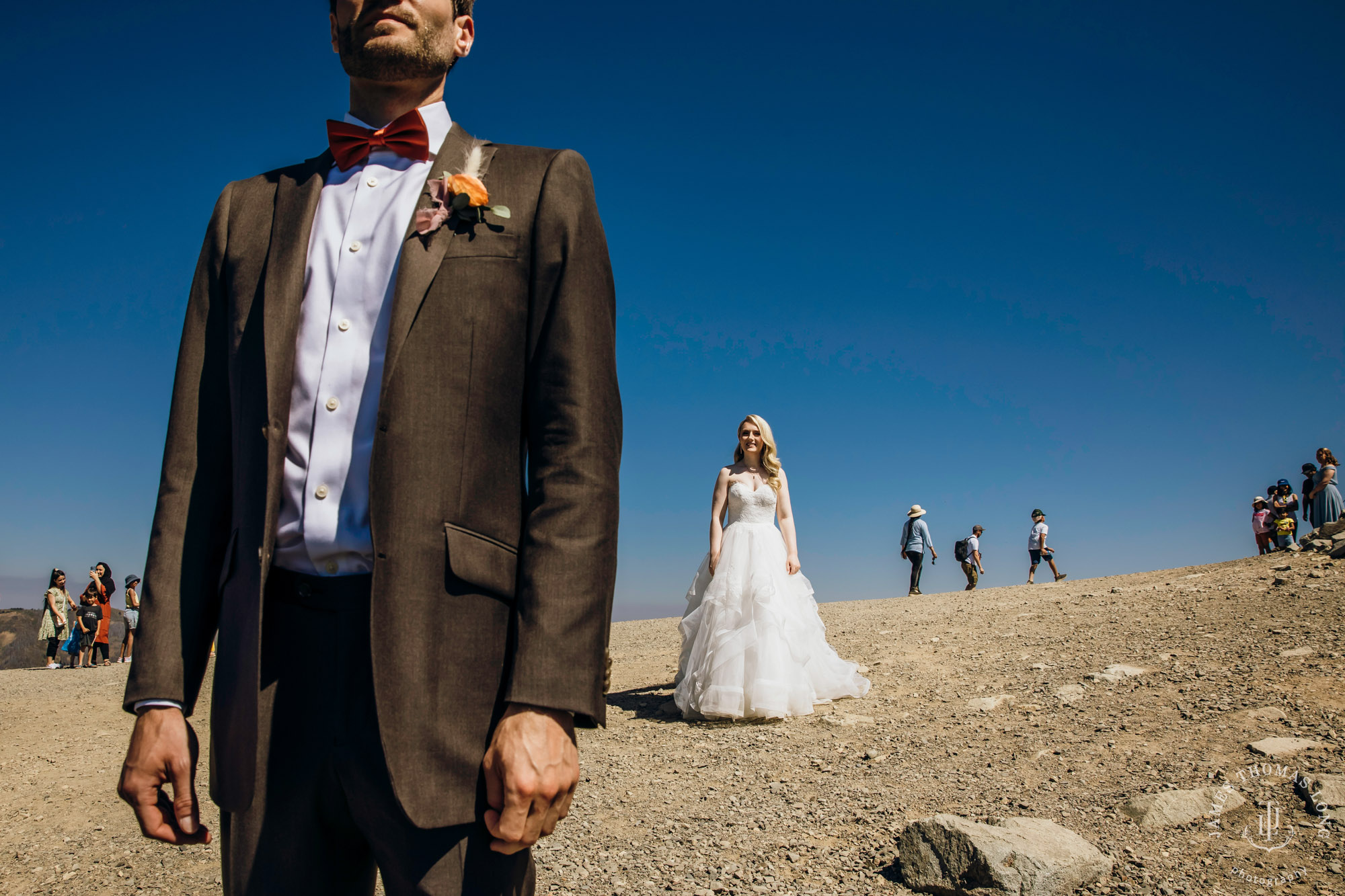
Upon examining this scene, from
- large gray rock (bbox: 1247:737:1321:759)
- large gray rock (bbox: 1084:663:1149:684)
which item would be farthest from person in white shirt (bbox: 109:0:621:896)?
large gray rock (bbox: 1084:663:1149:684)

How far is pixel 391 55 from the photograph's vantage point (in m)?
1.64

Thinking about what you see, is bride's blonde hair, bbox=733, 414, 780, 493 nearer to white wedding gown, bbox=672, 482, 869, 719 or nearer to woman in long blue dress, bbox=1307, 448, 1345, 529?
white wedding gown, bbox=672, 482, 869, 719

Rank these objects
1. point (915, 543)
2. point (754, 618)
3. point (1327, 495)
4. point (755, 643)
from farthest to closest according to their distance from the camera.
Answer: point (915, 543), point (1327, 495), point (754, 618), point (755, 643)

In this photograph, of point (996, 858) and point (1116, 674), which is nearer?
point (996, 858)

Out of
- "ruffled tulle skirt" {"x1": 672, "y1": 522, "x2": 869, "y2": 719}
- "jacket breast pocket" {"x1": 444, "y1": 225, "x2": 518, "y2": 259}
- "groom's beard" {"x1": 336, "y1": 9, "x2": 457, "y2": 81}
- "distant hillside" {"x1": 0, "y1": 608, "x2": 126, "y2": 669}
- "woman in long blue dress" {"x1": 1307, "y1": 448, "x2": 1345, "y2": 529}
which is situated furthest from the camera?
"distant hillside" {"x1": 0, "y1": 608, "x2": 126, "y2": 669}

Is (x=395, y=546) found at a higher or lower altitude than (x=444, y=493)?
lower

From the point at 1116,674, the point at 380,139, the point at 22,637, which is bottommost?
the point at 22,637

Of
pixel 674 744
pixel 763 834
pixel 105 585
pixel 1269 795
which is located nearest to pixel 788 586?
pixel 674 744

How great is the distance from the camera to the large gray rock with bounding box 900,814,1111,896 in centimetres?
338

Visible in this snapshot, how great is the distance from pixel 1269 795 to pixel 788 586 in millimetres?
3884

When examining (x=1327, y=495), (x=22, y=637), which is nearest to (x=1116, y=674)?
(x=1327, y=495)

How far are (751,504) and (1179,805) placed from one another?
13.7 ft

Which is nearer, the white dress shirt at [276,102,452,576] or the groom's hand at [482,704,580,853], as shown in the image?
the groom's hand at [482,704,580,853]

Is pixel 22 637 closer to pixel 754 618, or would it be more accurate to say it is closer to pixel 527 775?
pixel 754 618
